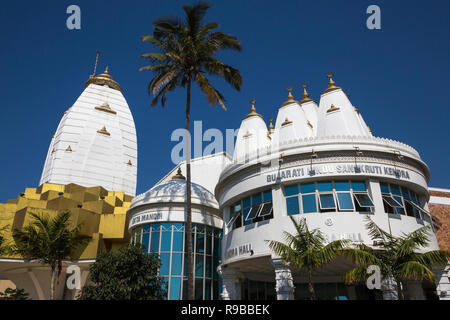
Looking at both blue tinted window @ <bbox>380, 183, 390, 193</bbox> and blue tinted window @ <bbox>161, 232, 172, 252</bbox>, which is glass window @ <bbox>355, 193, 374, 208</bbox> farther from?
blue tinted window @ <bbox>161, 232, 172, 252</bbox>

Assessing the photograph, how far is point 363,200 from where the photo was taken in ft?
62.8

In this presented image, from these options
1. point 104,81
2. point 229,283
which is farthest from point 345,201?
point 104,81

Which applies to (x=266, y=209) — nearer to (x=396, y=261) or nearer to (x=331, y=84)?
(x=396, y=261)

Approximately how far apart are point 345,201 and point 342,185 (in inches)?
37.8

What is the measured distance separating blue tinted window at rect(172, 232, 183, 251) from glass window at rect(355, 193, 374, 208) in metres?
13.7

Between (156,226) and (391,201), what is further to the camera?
(156,226)

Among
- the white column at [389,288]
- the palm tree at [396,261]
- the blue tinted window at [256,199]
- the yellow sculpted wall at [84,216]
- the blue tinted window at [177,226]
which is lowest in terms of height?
the white column at [389,288]

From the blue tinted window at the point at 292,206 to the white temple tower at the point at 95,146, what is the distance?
126 feet

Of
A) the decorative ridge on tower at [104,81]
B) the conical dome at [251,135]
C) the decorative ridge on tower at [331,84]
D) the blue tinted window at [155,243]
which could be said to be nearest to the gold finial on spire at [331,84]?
the decorative ridge on tower at [331,84]

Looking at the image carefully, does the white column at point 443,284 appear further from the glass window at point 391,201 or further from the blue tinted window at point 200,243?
the blue tinted window at point 200,243

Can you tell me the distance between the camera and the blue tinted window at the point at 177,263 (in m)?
26.0

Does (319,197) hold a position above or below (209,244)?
above
